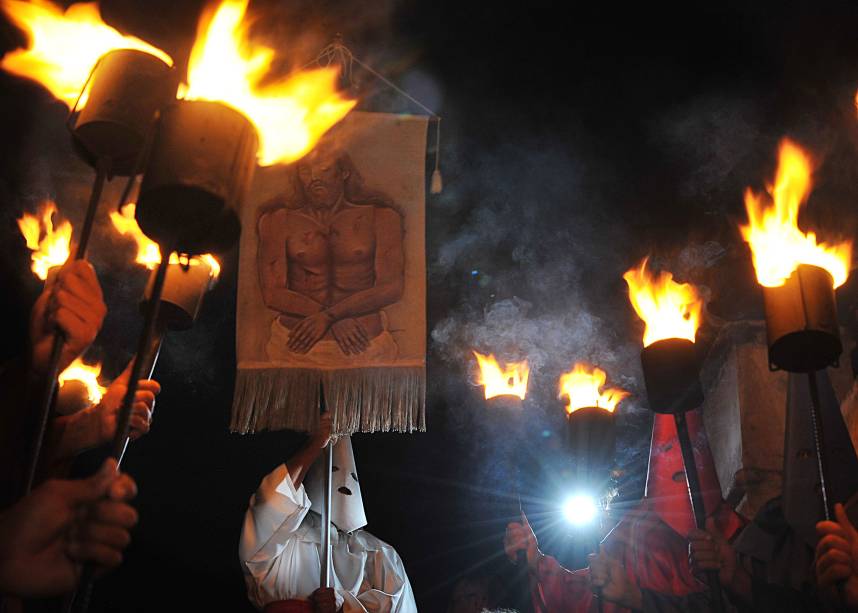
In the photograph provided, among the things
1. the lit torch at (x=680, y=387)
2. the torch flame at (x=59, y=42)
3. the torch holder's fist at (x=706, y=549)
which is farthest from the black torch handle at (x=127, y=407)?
the torch holder's fist at (x=706, y=549)

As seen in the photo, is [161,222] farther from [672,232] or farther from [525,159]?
[672,232]

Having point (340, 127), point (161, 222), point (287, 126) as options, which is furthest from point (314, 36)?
point (161, 222)

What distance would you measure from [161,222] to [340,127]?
3467mm

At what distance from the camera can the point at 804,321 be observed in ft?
9.57

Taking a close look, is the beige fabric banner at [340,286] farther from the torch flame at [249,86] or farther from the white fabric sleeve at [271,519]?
the torch flame at [249,86]

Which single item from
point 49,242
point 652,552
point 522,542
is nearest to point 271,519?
point 522,542

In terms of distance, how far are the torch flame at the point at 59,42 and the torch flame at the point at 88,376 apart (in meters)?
3.07

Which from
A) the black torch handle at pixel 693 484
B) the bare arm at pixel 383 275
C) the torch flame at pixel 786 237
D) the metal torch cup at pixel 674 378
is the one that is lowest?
the black torch handle at pixel 693 484

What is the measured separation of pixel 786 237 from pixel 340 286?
269 centimetres

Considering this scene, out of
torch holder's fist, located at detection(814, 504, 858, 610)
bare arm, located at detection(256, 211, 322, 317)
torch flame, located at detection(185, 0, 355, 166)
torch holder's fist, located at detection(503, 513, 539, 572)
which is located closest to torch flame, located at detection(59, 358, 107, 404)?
bare arm, located at detection(256, 211, 322, 317)

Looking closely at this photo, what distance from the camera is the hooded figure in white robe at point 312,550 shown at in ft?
16.4

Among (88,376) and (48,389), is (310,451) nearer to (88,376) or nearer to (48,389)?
(88,376)

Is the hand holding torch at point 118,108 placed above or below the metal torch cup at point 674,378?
above

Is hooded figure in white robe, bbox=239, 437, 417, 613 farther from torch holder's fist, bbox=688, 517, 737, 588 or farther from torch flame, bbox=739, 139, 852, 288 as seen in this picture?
torch flame, bbox=739, 139, 852, 288
